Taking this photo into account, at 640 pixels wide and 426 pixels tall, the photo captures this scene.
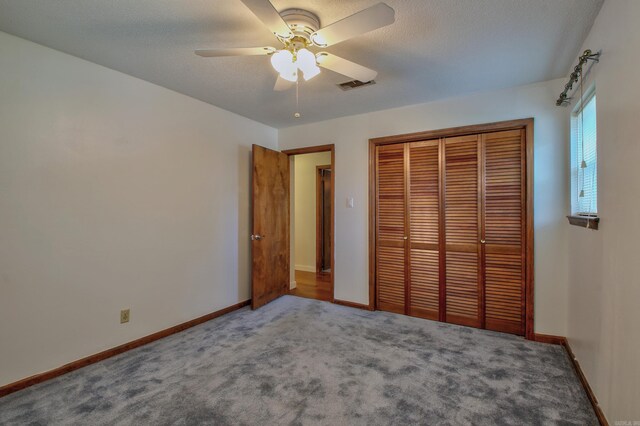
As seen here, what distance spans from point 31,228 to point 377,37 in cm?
269

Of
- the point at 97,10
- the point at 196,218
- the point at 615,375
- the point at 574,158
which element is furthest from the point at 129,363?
the point at 574,158

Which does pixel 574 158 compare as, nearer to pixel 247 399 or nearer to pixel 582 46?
pixel 582 46

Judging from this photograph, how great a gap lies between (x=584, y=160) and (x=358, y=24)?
6.48 ft

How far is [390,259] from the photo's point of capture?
337 centimetres

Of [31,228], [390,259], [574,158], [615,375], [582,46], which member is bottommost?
[615,375]

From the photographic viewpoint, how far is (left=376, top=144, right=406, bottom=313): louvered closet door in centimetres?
329

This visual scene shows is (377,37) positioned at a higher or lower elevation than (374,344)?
higher

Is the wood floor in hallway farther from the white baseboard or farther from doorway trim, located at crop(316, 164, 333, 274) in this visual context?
doorway trim, located at crop(316, 164, 333, 274)

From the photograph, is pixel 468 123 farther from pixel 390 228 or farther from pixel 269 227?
pixel 269 227

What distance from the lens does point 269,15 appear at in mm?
1400

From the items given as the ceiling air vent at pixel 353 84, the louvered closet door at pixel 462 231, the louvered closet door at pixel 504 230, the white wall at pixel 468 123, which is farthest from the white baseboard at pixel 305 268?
the ceiling air vent at pixel 353 84

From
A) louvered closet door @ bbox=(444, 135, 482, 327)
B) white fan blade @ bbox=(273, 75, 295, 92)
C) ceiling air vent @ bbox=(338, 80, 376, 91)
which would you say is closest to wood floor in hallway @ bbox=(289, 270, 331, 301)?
louvered closet door @ bbox=(444, 135, 482, 327)

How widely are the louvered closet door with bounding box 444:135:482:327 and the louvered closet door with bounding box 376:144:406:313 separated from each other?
48cm

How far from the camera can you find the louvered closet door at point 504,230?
2711 mm
